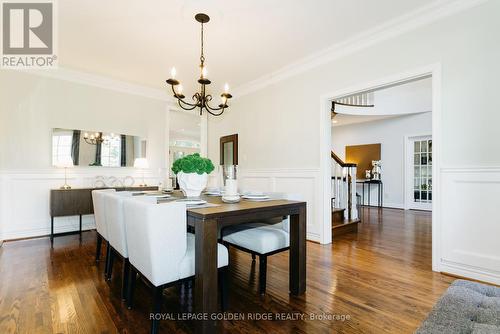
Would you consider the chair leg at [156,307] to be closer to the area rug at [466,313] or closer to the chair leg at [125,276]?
the chair leg at [125,276]

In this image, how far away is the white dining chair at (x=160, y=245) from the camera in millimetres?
1386

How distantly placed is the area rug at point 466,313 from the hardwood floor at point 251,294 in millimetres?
619

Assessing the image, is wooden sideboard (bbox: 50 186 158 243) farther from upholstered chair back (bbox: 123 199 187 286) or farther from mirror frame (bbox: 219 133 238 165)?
upholstered chair back (bbox: 123 199 187 286)

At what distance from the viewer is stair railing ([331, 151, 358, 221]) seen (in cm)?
442

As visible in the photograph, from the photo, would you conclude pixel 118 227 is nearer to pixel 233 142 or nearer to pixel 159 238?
pixel 159 238

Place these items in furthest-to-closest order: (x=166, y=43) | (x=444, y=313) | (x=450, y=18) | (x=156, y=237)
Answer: (x=166, y=43)
(x=450, y=18)
(x=156, y=237)
(x=444, y=313)

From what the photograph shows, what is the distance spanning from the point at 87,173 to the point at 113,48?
2147 millimetres

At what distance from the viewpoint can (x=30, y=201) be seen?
12.4ft

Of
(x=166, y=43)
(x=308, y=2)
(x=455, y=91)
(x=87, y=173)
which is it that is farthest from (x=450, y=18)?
(x=87, y=173)

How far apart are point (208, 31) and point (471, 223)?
3.42 meters

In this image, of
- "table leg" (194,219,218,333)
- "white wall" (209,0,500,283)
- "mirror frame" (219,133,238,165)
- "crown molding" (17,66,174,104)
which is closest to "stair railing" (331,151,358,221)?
"white wall" (209,0,500,283)

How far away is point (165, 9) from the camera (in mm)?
2600

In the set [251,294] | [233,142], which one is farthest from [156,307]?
[233,142]

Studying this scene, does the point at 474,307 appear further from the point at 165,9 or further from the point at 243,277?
the point at 165,9
